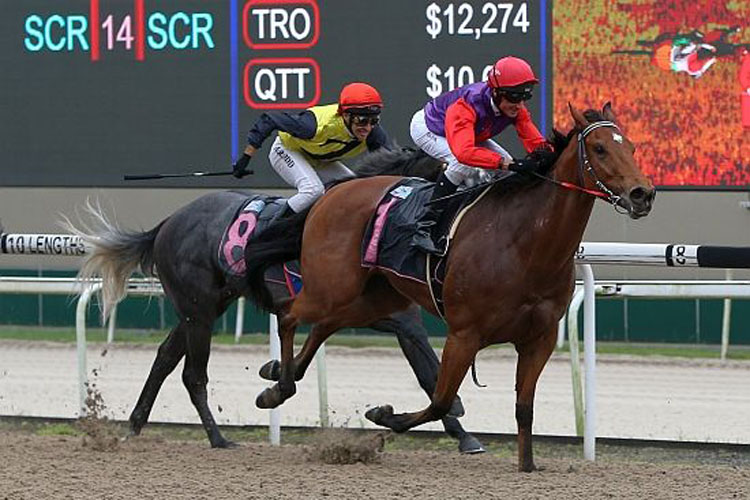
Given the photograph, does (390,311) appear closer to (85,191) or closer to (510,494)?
(510,494)

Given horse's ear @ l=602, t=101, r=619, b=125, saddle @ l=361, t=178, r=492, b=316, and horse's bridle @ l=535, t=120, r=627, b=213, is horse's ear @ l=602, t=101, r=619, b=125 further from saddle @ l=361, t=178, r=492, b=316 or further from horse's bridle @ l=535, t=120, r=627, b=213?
saddle @ l=361, t=178, r=492, b=316

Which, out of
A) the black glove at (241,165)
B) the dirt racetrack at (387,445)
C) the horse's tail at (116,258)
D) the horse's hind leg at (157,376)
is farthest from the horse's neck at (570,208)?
the horse's tail at (116,258)

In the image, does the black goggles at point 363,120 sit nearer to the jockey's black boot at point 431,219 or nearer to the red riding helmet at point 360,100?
the red riding helmet at point 360,100

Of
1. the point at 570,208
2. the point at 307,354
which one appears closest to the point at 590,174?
the point at 570,208

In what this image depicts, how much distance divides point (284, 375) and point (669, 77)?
354cm

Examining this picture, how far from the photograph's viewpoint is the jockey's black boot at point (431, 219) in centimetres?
554

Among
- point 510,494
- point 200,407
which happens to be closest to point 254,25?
point 200,407

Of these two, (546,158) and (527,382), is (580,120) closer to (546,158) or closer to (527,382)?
(546,158)

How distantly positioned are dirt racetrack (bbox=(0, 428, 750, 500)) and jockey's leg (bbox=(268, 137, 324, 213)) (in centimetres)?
92

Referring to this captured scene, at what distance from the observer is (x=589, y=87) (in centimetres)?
883

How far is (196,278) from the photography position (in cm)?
654

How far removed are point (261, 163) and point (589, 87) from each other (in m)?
1.85

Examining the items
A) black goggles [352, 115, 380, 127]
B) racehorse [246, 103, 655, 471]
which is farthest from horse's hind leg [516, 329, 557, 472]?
black goggles [352, 115, 380, 127]

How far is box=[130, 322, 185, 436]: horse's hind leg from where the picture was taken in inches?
258
